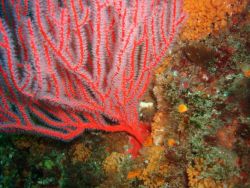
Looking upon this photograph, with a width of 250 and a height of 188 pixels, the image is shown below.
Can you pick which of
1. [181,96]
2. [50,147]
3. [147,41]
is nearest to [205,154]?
[181,96]

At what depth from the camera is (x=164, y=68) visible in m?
3.01

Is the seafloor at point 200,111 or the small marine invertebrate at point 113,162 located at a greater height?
the seafloor at point 200,111

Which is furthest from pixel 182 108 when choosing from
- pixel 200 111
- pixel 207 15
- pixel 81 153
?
pixel 81 153

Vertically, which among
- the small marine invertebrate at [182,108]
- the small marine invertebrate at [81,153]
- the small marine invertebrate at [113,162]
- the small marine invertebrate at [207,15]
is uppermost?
the small marine invertebrate at [207,15]

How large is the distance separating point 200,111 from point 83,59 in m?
1.30

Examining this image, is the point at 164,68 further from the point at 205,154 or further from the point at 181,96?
the point at 205,154

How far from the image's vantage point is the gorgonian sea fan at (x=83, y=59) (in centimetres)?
255

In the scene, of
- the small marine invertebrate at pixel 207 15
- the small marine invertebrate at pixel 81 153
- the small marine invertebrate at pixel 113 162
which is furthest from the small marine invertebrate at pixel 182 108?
the small marine invertebrate at pixel 81 153

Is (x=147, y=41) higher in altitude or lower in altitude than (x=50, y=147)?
higher

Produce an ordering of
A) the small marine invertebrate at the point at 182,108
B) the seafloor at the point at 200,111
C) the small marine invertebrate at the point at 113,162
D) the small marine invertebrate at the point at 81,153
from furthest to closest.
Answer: the small marine invertebrate at the point at 81,153
the small marine invertebrate at the point at 113,162
the small marine invertebrate at the point at 182,108
the seafloor at the point at 200,111

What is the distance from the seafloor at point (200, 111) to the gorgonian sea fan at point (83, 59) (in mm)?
263

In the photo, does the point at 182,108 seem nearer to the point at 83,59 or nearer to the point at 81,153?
the point at 83,59

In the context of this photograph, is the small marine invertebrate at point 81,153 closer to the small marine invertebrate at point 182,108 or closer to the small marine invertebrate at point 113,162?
the small marine invertebrate at point 113,162

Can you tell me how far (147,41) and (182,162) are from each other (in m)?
1.34
